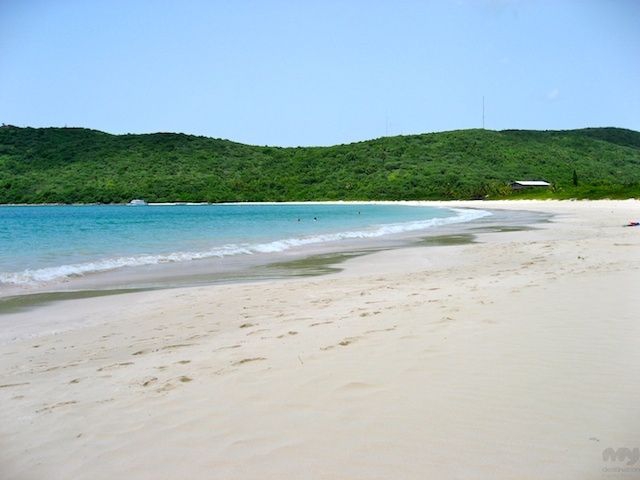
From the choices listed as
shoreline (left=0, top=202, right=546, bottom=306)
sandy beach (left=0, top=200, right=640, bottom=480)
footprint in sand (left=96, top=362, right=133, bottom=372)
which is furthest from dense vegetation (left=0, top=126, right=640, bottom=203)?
footprint in sand (left=96, top=362, right=133, bottom=372)

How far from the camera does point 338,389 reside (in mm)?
4227

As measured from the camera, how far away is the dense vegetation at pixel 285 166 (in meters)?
104

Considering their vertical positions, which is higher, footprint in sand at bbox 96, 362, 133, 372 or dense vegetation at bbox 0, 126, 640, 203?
dense vegetation at bbox 0, 126, 640, 203

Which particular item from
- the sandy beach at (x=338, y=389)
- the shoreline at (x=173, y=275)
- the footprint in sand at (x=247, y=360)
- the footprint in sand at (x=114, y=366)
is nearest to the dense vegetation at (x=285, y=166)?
the shoreline at (x=173, y=275)

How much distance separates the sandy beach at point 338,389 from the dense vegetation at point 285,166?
267 feet

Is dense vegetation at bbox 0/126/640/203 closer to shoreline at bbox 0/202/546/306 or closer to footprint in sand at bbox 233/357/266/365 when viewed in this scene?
shoreline at bbox 0/202/546/306

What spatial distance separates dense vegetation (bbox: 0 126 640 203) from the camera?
10375cm

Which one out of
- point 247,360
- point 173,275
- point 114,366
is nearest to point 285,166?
point 173,275

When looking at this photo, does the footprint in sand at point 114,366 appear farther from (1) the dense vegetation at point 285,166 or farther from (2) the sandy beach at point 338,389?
(1) the dense vegetation at point 285,166

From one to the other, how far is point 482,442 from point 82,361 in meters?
4.19

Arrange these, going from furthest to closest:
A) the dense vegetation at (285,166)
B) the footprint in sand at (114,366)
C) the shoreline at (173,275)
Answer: the dense vegetation at (285,166) → the shoreline at (173,275) → the footprint in sand at (114,366)

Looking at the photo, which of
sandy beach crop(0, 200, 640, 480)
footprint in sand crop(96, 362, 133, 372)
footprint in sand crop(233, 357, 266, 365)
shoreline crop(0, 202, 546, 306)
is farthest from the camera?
shoreline crop(0, 202, 546, 306)

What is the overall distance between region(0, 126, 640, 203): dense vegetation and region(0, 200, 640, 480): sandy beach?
3204 inches

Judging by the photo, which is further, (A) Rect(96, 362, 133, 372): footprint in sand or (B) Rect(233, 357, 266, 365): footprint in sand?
(A) Rect(96, 362, 133, 372): footprint in sand
